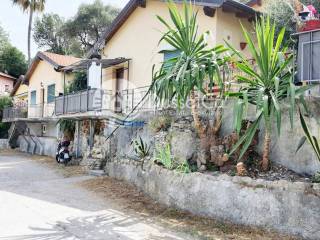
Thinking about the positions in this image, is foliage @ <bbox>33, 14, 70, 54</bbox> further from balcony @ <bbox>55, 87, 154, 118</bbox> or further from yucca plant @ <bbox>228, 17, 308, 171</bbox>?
yucca plant @ <bbox>228, 17, 308, 171</bbox>

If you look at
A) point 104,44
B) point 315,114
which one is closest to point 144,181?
point 315,114

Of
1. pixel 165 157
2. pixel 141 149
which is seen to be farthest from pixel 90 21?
pixel 165 157

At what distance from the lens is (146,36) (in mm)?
15953

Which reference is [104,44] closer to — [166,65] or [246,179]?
[166,65]

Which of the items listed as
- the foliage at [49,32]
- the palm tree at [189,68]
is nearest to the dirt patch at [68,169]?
the palm tree at [189,68]

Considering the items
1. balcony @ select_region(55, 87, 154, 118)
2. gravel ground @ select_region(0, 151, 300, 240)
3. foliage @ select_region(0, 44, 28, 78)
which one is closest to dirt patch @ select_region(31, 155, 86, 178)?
gravel ground @ select_region(0, 151, 300, 240)

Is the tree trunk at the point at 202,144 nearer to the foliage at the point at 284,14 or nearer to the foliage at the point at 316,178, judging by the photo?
the foliage at the point at 316,178

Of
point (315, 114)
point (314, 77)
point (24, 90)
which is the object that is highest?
point (24, 90)

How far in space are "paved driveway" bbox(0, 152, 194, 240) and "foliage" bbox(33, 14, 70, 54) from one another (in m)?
35.7

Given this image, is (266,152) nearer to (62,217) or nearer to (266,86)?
(266,86)

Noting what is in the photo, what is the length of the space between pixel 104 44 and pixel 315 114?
13.8m

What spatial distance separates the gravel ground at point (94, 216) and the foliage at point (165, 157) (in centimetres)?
107

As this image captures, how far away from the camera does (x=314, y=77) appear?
23.9 feet

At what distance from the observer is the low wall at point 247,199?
6.20 meters
